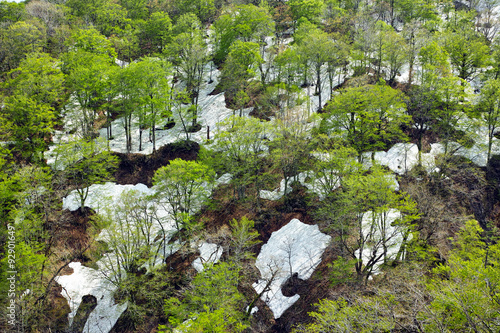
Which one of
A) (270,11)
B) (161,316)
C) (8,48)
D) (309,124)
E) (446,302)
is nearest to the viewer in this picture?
(446,302)

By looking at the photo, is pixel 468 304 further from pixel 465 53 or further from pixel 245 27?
pixel 245 27

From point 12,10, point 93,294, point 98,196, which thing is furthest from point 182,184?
point 12,10

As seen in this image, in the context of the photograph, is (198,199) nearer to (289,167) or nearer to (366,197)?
(289,167)

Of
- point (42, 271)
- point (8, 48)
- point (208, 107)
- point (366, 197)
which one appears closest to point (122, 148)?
point (208, 107)

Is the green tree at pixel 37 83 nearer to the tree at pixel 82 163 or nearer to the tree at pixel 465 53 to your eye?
the tree at pixel 82 163

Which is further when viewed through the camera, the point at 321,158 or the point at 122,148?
the point at 122,148

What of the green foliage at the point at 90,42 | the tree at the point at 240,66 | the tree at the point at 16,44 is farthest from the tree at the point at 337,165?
the tree at the point at 16,44

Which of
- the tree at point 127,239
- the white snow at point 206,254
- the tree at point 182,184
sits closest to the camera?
the tree at point 127,239
